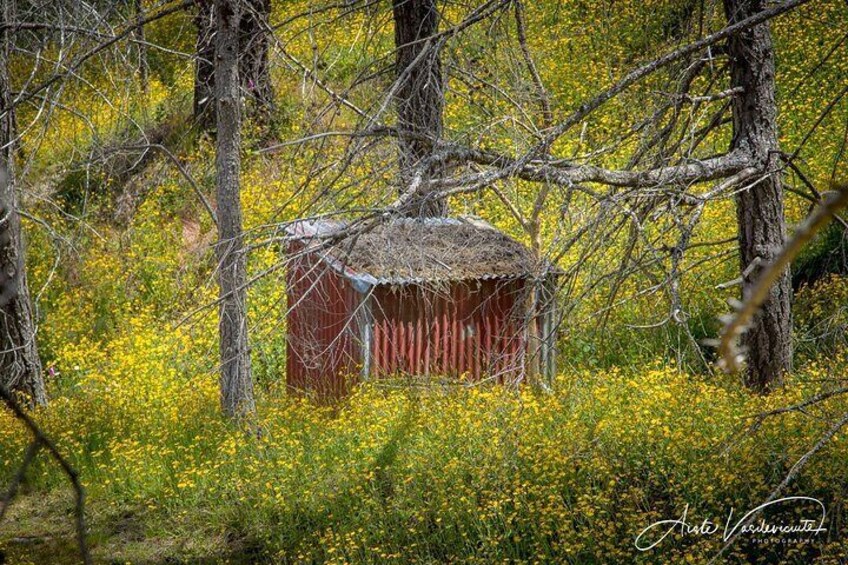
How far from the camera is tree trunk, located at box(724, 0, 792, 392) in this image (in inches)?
260

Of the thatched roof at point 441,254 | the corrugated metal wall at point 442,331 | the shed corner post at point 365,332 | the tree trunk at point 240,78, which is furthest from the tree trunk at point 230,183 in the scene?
the corrugated metal wall at point 442,331

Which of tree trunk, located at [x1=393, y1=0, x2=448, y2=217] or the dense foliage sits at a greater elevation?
tree trunk, located at [x1=393, y1=0, x2=448, y2=217]

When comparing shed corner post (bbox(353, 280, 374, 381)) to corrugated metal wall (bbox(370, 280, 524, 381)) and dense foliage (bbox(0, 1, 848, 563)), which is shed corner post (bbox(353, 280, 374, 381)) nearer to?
corrugated metal wall (bbox(370, 280, 524, 381))

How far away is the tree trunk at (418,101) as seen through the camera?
548 cm

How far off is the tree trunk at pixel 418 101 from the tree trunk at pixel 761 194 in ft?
6.48

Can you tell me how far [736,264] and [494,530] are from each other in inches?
231

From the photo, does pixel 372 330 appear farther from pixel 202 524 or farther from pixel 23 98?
pixel 23 98

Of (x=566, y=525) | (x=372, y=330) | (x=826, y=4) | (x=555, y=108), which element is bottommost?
(x=566, y=525)

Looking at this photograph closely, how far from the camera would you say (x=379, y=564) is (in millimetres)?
6180

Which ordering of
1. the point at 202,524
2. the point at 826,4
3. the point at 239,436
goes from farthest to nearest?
the point at 826,4
the point at 239,436
the point at 202,524

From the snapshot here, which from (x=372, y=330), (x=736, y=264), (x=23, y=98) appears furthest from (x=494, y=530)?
(x=736, y=264)

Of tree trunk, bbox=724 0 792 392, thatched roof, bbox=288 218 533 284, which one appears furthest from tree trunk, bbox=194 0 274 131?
tree trunk, bbox=724 0 792 392

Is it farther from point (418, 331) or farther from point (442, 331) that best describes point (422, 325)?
point (442, 331)

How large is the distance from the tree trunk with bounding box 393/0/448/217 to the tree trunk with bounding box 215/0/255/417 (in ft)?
4.15
